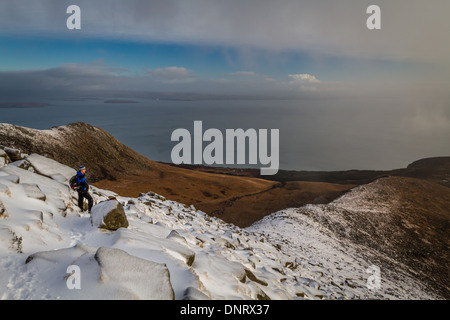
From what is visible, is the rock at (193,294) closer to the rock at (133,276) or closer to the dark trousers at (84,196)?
the rock at (133,276)

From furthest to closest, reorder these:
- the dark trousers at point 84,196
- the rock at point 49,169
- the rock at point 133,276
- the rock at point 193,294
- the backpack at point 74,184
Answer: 1. the rock at point 49,169
2. the dark trousers at point 84,196
3. the backpack at point 74,184
4. the rock at point 193,294
5. the rock at point 133,276

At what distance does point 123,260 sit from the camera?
5914 millimetres

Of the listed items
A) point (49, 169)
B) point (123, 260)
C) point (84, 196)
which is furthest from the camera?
point (49, 169)

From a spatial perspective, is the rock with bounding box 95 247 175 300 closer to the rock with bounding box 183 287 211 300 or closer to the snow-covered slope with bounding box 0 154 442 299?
the snow-covered slope with bounding box 0 154 442 299

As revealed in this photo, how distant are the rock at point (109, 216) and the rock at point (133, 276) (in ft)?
8.99

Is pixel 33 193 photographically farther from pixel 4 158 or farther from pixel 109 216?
pixel 4 158

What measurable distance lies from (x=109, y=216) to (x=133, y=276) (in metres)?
3.66

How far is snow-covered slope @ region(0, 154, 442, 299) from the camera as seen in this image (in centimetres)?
524

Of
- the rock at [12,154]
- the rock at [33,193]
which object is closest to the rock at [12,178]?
the rock at [33,193]

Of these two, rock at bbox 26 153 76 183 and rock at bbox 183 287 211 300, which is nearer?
rock at bbox 183 287 211 300

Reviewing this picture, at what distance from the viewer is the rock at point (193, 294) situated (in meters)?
5.55

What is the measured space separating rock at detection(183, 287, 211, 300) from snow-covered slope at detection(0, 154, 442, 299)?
28 millimetres

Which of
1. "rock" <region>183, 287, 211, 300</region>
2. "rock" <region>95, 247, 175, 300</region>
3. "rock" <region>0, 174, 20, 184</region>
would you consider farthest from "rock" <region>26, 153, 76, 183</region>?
"rock" <region>183, 287, 211, 300</region>

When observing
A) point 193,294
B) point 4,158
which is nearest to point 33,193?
point 4,158
